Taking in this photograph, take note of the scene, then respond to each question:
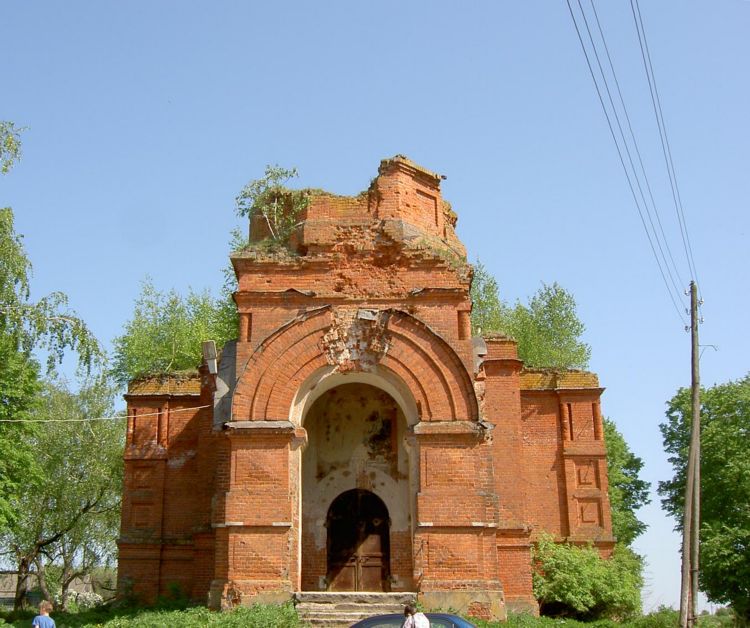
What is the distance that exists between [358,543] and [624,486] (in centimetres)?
1843

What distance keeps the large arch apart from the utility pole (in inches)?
200

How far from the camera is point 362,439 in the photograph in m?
17.6

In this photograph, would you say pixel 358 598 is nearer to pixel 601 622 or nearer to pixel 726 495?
pixel 601 622

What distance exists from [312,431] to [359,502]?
179 cm

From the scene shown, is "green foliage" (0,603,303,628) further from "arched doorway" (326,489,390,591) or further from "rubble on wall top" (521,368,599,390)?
"rubble on wall top" (521,368,599,390)

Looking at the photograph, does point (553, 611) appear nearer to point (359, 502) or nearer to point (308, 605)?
point (359, 502)

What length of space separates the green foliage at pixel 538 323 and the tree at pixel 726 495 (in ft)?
20.4

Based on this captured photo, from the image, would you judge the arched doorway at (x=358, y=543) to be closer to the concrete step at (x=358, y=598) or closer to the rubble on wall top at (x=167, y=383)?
the concrete step at (x=358, y=598)

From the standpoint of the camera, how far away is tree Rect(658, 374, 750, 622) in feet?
75.2

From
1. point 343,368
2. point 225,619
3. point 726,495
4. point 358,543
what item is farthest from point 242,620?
point 726,495

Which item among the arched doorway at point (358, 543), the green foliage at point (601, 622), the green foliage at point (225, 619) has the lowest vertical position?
the green foliage at point (601, 622)

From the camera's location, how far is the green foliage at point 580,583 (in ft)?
57.8

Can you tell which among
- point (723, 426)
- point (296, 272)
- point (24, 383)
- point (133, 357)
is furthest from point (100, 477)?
point (723, 426)

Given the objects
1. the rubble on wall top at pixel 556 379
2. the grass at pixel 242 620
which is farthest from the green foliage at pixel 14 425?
the rubble on wall top at pixel 556 379
